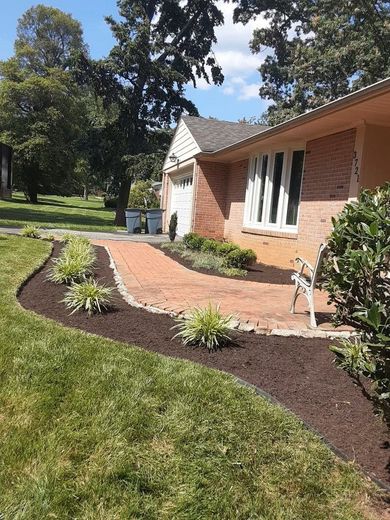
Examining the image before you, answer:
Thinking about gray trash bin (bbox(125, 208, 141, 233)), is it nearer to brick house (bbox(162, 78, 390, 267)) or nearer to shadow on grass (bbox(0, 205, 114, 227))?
shadow on grass (bbox(0, 205, 114, 227))

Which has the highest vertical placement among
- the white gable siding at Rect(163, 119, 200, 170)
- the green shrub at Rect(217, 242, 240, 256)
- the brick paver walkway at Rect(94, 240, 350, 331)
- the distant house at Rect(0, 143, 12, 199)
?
the white gable siding at Rect(163, 119, 200, 170)

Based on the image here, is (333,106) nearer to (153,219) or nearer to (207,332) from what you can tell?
(207,332)

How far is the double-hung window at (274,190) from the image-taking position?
10320 mm

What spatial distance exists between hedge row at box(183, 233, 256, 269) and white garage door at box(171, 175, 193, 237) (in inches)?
140

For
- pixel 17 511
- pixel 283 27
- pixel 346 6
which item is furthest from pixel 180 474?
pixel 283 27

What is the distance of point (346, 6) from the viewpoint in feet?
81.7

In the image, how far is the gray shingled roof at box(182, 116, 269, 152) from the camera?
1497 centimetres

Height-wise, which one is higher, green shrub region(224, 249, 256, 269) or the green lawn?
green shrub region(224, 249, 256, 269)

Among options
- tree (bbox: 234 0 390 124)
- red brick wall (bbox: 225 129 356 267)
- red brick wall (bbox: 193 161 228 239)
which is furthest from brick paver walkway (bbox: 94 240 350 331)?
tree (bbox: 234 0 390 124)

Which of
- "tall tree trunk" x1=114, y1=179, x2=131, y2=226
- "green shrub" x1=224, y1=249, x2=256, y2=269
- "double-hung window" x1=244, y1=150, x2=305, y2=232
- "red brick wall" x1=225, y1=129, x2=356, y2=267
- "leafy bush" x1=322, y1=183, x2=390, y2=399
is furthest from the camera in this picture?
"tall tree trunk" x1=114, y1=179, x2=131, y2=226

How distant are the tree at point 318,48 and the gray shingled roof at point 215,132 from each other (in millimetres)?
10448

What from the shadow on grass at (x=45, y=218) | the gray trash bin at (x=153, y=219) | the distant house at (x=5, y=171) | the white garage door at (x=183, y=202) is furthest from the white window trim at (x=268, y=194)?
the shadow on grass at (x=45, y=218)

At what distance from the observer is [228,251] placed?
1052cm

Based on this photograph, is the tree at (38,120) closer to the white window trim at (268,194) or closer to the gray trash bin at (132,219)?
the gray trash bin at (132,219)
